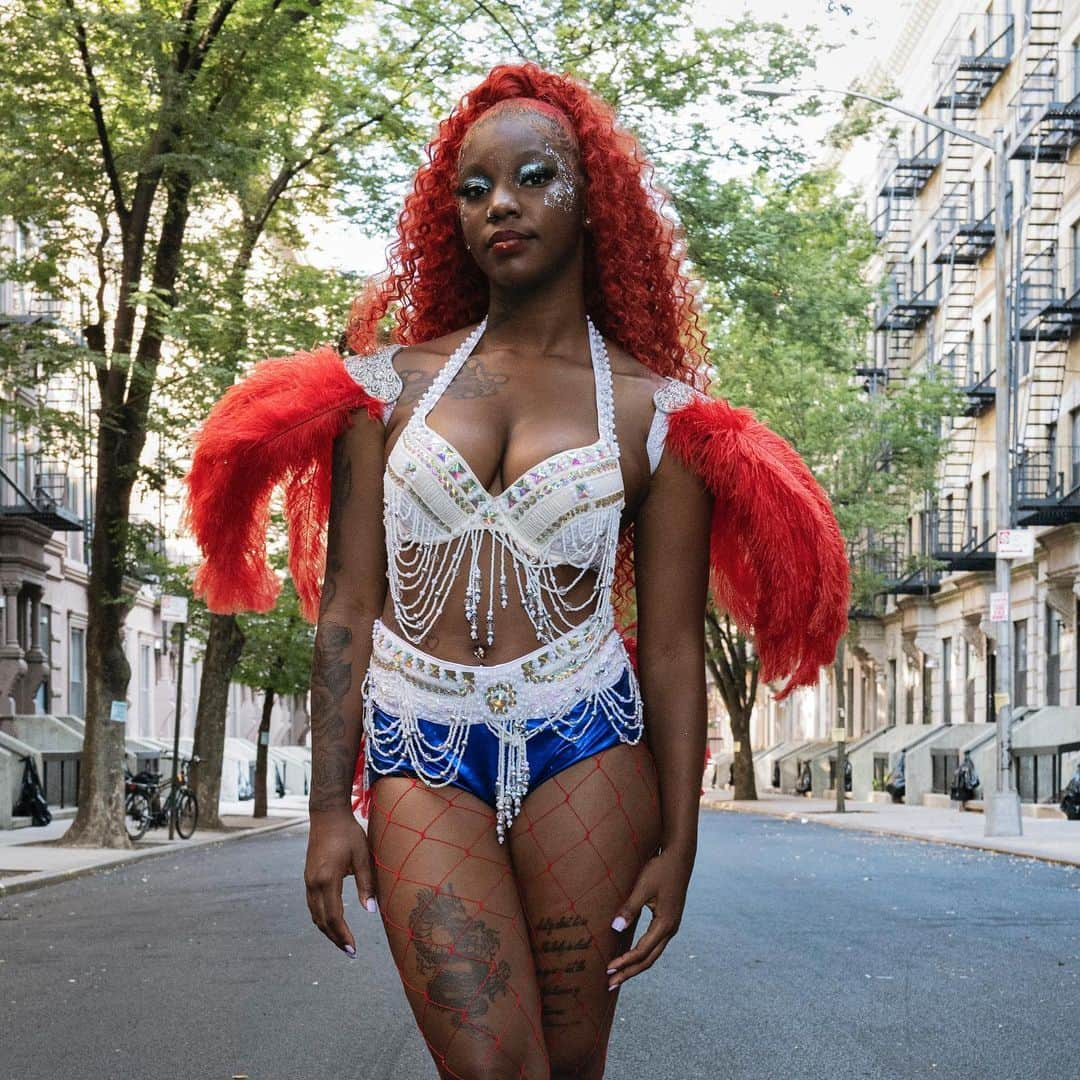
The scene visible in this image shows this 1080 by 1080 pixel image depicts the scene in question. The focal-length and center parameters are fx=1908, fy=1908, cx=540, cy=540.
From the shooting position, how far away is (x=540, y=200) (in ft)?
11.4

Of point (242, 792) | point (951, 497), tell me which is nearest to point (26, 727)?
point (242, 792)

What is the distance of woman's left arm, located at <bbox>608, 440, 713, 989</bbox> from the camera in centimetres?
333

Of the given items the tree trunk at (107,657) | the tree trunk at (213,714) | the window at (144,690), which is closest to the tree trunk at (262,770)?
the tree trunk at (213,714)

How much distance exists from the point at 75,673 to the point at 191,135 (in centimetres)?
2518

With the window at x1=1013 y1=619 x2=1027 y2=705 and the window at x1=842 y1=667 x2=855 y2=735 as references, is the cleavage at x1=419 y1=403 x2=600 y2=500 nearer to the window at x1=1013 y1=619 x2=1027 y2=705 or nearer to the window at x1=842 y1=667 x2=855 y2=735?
the window at x1=1013 y1=619 x2=1027 y2=705

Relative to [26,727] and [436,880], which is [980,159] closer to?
[26,727]

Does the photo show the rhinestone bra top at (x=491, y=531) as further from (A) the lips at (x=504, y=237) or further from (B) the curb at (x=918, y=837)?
(B) the curb at (x=918, y=837)

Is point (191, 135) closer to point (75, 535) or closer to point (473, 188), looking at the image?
point (473, 188)

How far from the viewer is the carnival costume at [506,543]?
10.8ft

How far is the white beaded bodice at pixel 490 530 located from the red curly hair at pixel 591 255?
0.41 m

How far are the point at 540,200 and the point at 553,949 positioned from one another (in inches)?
52.6

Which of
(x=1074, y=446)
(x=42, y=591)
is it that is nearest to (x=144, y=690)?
(x=42, y=591)

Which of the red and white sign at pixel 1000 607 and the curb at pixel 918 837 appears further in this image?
the red and white sign at pixel 1000 607

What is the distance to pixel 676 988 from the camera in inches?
389
